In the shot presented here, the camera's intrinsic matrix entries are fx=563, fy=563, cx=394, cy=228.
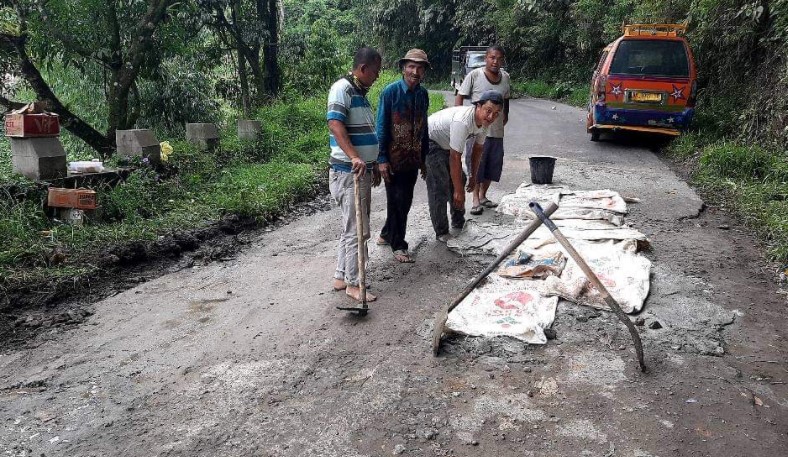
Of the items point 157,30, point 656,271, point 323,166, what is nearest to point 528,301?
point 656,271

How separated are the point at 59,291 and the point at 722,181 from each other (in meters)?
7.10

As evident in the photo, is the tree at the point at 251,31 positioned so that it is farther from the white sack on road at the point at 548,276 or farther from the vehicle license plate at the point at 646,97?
the white sack on road at the point at 548,276

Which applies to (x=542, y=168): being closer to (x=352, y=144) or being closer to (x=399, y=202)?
(x=399, y=202)

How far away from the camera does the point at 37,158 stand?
5.05 meters

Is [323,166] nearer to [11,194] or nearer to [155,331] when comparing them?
[11,194]

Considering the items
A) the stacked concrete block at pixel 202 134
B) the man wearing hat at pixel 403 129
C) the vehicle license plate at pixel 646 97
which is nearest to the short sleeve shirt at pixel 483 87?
the man wearing hat at pixel 403 129

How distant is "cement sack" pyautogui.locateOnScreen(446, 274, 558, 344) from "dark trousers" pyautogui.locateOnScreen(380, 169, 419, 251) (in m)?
1.00

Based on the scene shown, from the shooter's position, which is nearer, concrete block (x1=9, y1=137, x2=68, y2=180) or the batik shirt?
the batik shirt

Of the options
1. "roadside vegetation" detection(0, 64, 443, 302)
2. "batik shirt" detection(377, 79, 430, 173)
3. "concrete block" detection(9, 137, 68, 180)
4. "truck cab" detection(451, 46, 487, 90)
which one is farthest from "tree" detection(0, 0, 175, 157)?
"truck cab" detection(451, 46, 487, 90)

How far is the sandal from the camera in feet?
15.5

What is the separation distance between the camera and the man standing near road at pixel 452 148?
14.9ft

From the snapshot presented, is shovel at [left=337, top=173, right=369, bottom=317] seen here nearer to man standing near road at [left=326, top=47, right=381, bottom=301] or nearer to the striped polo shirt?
man standing near road at [left=326, top=47, right=381, bottom=301]

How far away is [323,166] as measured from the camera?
27.3ft

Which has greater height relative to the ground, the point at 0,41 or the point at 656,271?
the point at 0,41
